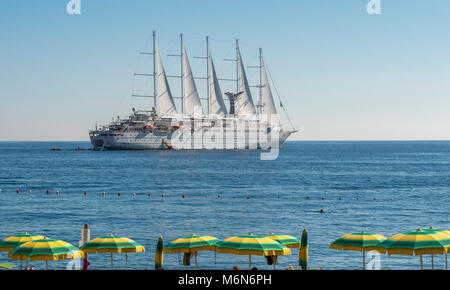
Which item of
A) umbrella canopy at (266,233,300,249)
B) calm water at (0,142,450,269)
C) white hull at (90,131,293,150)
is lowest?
calm water at (0,142,450,269)

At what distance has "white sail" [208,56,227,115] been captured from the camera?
145 m

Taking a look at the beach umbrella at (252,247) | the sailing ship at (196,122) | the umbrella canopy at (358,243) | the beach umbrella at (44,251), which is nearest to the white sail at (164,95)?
the sailing ship at (196,122)

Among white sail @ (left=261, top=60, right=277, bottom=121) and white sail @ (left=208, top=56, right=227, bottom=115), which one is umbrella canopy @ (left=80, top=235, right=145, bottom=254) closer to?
white sail @ (left=208, top=56, right=227, bottom=115)

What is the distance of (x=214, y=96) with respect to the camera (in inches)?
5822

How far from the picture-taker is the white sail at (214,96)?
145 m

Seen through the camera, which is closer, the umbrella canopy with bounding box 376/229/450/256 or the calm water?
the umbrella canopy with bounding box 376/229/450/256

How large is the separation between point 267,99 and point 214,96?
18.1 meters

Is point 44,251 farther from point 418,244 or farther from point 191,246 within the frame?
point 418,244

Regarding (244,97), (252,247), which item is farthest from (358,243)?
(244,97)

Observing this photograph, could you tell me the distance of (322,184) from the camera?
6944cm

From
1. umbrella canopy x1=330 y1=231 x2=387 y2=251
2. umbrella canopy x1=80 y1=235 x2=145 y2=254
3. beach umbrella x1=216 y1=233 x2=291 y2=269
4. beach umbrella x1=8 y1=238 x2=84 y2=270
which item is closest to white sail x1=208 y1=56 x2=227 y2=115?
umbrella canopy x1=330 y1=231 x2=387 y2=251

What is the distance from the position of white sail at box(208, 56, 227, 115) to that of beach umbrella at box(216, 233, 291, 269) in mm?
126612
